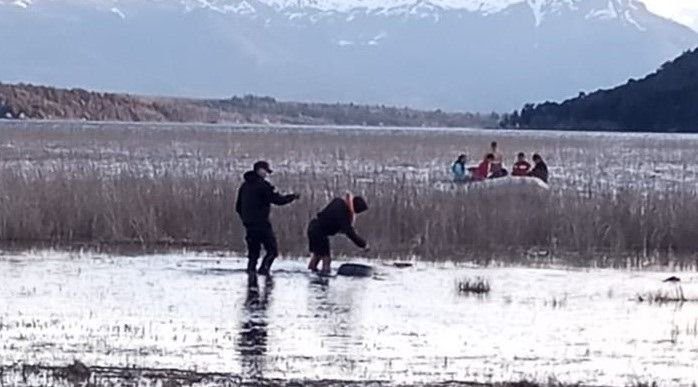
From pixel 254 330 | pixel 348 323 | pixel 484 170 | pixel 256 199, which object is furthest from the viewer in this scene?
pixel 484 170

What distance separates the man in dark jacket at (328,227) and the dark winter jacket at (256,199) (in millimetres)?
761

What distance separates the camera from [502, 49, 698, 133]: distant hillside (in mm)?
110000

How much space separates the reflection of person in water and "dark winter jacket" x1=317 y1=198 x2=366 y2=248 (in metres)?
1.12

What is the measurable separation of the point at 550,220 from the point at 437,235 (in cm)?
188

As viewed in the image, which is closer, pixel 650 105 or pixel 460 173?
pixel 460 173

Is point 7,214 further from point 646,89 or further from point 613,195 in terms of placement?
point 646,89

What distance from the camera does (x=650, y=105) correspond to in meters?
115

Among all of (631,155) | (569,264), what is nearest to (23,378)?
(569,264)

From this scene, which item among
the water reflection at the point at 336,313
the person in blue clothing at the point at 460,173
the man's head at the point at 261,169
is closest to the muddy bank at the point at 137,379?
the water reflection at the point at 336,313

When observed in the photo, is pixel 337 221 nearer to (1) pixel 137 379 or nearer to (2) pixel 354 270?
(2) pixel 354 270

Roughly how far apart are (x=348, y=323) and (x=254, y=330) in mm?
1072

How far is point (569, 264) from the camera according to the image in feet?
77.6

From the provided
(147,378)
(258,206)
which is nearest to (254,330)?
(147,378)

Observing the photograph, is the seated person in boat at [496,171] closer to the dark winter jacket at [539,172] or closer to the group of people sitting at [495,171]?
the group of people sitting at [495,171]
